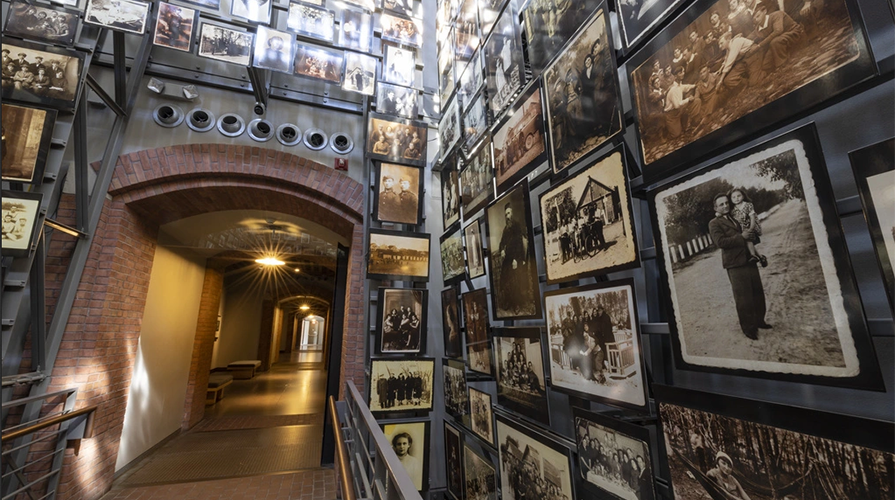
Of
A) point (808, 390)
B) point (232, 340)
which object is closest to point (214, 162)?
point (808, 390)

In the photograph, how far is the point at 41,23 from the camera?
3537 mm

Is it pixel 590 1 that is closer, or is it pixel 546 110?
pixel 590 1

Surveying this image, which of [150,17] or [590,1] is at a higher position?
[150,17]

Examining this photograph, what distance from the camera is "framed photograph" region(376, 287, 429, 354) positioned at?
371 cm

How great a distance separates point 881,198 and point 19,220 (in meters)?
5.09

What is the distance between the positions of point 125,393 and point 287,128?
3457mm

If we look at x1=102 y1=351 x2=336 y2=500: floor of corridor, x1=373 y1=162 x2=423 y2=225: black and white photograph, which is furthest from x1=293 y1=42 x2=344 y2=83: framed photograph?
x1=102 y1=351 x2=336 y2=500: floor of corridor

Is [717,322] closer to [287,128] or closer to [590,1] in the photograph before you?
[590,1]

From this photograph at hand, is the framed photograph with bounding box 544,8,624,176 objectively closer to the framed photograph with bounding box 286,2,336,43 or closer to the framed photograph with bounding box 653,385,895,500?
the framed photograph with bounding box 653,385,895,500

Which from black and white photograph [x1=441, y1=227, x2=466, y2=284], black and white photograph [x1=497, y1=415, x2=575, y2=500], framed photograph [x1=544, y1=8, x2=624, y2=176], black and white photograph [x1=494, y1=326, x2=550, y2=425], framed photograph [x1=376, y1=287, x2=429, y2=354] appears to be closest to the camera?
framed photograph [x1=544, y1=8, x2=624, y2=176]

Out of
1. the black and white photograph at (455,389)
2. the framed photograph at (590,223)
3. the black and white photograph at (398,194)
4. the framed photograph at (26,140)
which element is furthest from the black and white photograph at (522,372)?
the framed photograph at (26,140)

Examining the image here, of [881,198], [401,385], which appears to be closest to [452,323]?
[401,385]

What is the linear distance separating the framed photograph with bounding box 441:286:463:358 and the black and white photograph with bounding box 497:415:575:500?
3.00ft

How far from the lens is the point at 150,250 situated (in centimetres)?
479
